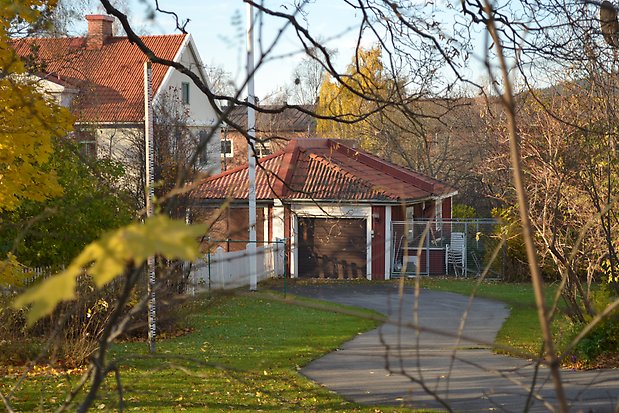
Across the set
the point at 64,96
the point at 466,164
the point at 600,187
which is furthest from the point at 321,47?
the point at 466,164

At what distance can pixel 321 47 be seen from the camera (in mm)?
5215

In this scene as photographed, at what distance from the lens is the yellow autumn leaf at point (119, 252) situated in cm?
112

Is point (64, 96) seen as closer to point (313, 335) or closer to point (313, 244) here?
point (313, 244)

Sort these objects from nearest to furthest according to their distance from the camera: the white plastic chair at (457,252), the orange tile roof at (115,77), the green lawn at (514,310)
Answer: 1. the green lawn at (514,310)
2. the white plastic chair at (457,252)
3. the orange tile roof at (115,77)

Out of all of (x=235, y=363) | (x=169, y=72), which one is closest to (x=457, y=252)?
(x=169, y=72)

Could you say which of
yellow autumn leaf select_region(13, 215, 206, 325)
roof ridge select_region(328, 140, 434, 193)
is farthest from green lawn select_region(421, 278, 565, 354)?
yellow autumn leaf select_region(13, 215, 206, 325)

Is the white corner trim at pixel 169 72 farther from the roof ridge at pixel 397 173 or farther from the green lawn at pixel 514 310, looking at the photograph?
the green lawn at pixel 514 310

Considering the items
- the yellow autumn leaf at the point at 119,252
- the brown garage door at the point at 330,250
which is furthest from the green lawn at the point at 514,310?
the yellow autumn leaf at the point at 119,252

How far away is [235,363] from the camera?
41.9 feet

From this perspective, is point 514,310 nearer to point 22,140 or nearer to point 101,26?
point 22,140

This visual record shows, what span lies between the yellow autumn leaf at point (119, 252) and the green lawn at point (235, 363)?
1330 mm

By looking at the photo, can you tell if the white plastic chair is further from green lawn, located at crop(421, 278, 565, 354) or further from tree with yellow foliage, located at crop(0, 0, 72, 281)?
tree with yellow foliage, located at crop(0, 0, 72, 281)

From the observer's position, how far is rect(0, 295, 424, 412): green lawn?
391 inches

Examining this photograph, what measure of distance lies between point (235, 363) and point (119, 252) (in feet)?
38.9
